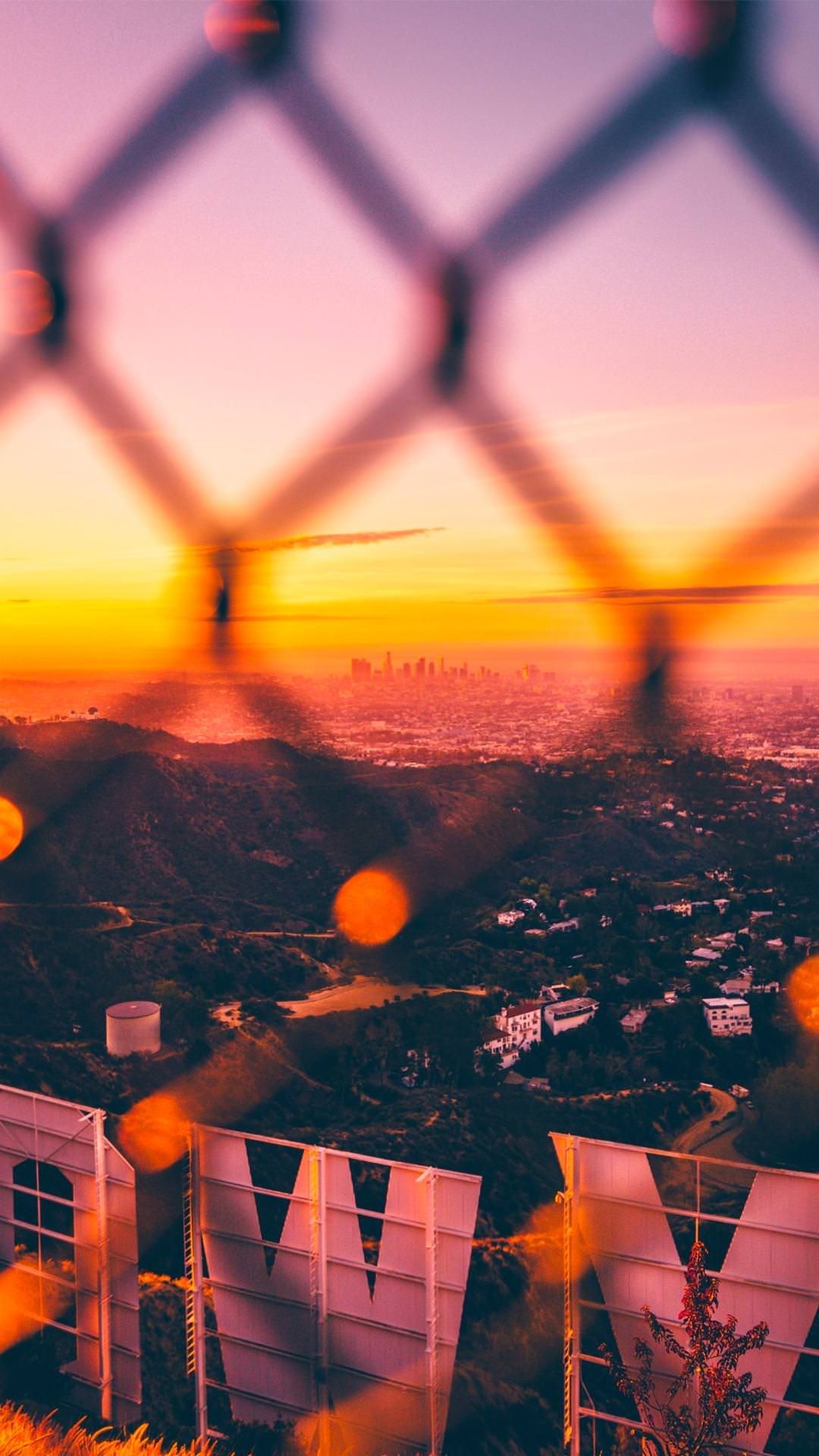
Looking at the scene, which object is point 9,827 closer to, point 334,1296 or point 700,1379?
point 334,1296

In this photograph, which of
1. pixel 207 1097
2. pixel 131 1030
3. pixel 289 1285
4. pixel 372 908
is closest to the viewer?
pixel 289 1285

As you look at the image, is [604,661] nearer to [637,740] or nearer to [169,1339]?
[637,740]

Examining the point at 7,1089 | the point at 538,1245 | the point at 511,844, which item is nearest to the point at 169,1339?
the point at 538,1245

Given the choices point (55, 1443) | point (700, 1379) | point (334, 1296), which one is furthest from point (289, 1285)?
point (55, 1443)

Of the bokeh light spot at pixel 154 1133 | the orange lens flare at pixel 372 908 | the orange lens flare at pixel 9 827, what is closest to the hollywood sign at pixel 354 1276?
the bokeh light spot at pixel 154 1133

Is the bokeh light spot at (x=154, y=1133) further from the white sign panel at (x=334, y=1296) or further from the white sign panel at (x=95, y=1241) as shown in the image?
the white sign panel at (x=334, y=1296)

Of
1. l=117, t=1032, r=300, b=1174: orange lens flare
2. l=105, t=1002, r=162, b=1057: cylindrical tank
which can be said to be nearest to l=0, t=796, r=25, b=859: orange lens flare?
l=105, t=1002, r=162, b=1057: cylindrical tank
